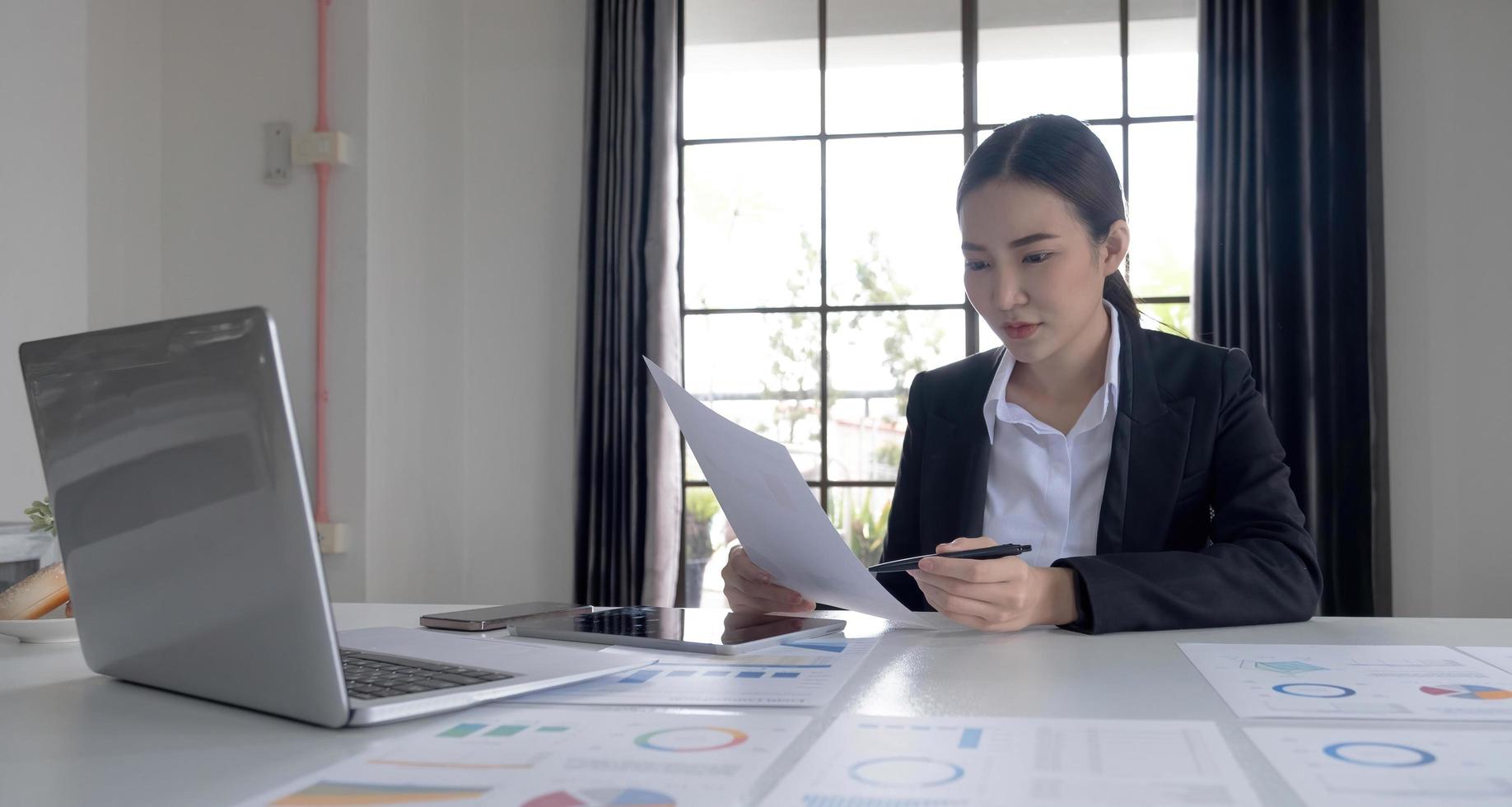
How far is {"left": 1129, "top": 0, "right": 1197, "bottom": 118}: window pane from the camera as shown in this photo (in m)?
3.48

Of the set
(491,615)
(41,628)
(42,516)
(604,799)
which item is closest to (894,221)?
(491,615)

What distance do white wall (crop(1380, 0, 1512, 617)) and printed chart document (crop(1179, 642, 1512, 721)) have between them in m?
2.54

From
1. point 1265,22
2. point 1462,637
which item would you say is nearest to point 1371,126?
point 1265,22

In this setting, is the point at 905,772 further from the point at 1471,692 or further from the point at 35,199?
the point at 35,199

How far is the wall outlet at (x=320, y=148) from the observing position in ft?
10.4

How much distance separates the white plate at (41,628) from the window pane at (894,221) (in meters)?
2.80

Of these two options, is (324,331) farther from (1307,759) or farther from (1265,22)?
(1307,759)

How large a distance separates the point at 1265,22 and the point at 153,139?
3251 mm

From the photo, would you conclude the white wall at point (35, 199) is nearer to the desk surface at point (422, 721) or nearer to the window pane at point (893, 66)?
the desk surface at point (422, 721)

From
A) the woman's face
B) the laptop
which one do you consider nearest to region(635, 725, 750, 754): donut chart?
the laptop

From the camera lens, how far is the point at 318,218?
10.6 feet

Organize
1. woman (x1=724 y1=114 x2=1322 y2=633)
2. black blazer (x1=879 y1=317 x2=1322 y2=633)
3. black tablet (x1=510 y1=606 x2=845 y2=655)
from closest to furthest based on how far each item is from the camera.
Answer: black tablet (x1=510 y1=606 x2=845 y2=655)
black blazer (x1=879 y1=317 x2=1322 y2=633)
woman (x1=724 y1=114 x2=1322 y2=633)

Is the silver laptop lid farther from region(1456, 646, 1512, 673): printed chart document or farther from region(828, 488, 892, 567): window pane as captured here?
region(828, 488, 892, 567): window pane

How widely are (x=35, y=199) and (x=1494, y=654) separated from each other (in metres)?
2.85
